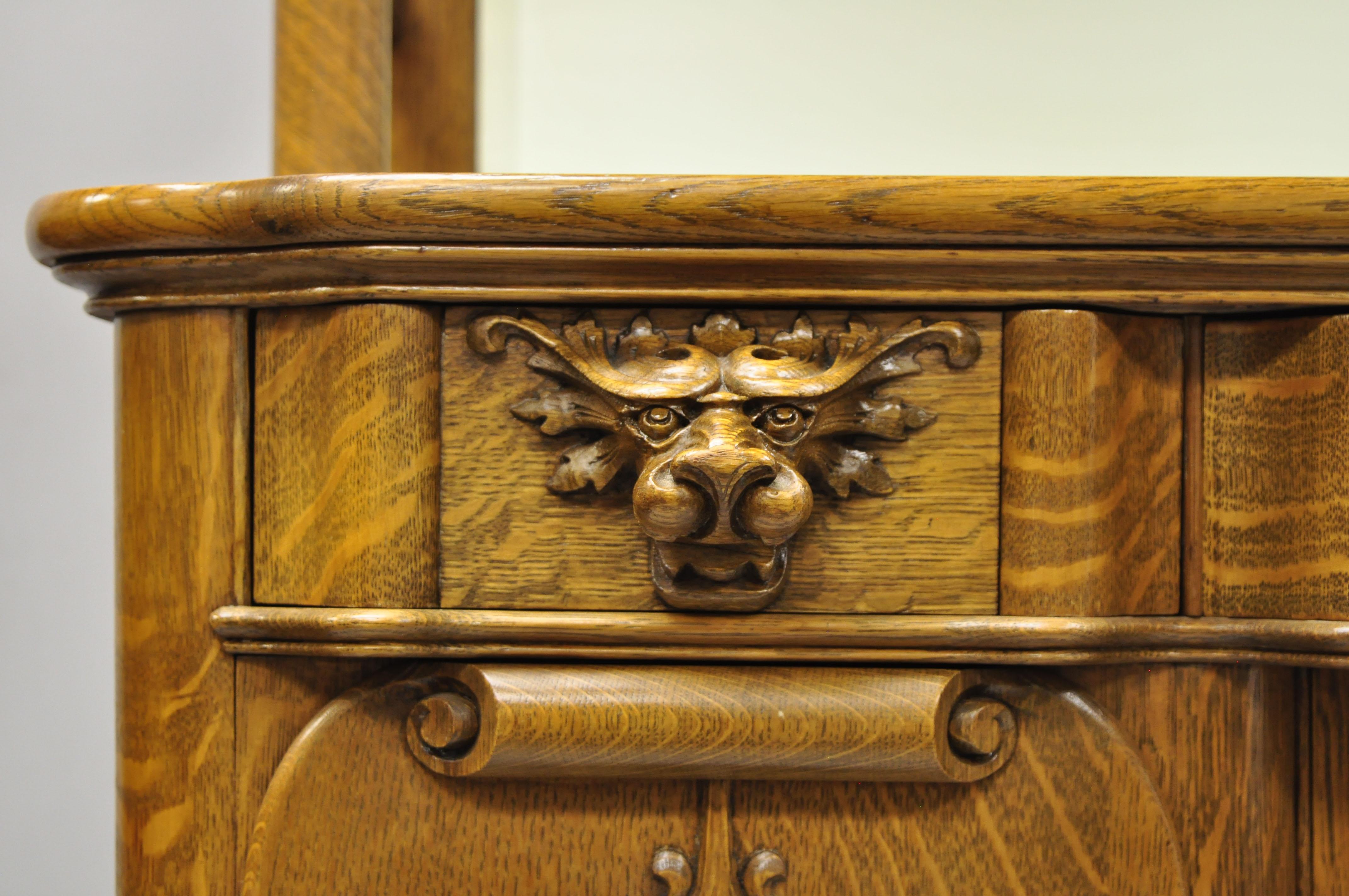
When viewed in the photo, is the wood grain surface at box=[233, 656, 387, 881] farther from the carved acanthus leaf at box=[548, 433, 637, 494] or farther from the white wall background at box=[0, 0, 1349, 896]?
the white wall background at box=[0, 0, 1349, 896]

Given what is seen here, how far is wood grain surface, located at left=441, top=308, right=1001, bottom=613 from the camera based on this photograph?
1.37 ft

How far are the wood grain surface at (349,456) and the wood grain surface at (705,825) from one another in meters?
0.06

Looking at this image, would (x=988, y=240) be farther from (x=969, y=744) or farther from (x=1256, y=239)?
(x=969, y=744)

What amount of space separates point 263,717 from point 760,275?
0.96 feet

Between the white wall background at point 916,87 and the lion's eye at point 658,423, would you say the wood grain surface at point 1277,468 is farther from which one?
the white wall background at point 916,87

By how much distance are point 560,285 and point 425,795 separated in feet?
0.76

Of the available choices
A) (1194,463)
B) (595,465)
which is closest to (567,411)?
(595,465)

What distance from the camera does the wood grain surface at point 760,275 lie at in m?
0.39

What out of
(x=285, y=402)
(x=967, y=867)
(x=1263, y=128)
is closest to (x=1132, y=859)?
(x=967, y=867)

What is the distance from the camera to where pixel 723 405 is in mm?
406

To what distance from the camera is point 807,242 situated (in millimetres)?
395

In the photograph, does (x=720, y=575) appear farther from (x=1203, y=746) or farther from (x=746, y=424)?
(x=1203, y=746)

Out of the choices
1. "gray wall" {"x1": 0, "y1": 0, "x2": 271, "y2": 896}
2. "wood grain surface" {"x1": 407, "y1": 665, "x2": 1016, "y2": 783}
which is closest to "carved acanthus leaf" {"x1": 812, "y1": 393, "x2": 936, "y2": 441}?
"wood grain surface" {"x1": 407, "y1": 665, "x2": 1016, "y2": 783}

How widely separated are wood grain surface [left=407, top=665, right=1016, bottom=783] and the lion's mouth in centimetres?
3
